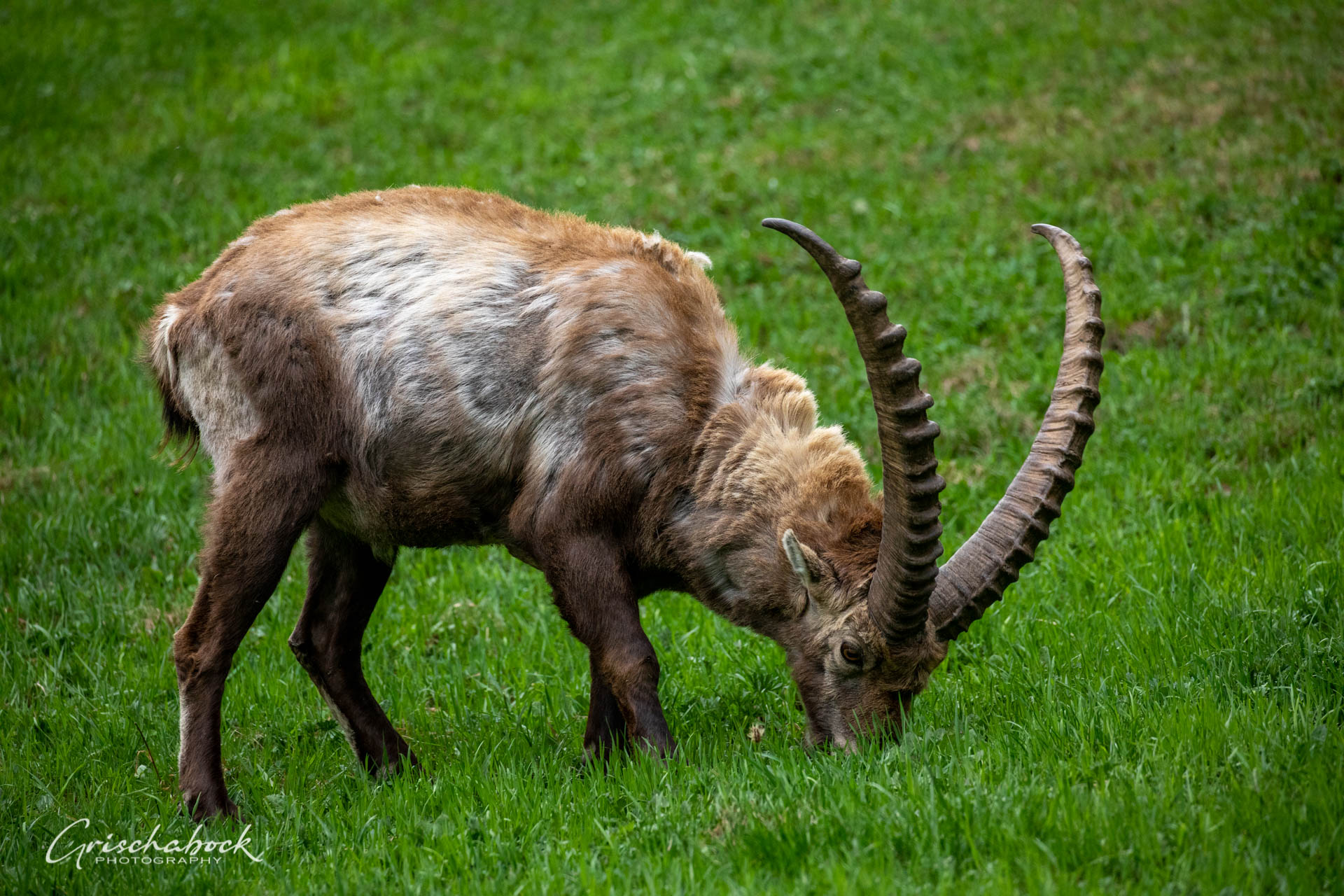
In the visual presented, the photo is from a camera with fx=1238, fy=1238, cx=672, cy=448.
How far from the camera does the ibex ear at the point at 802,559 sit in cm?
503

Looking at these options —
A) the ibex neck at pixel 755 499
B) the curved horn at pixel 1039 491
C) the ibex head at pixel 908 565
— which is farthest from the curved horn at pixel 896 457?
the ibex neck at pixel 755 499

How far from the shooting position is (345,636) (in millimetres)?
6078

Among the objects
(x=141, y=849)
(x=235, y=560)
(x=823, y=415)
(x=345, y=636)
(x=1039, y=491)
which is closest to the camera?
(x=141, y=849)

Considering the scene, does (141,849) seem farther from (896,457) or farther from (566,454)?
(896,457)

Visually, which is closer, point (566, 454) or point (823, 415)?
point (566, 454)

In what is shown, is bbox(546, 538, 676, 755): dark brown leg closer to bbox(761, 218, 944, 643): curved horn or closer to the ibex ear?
the ibex ear

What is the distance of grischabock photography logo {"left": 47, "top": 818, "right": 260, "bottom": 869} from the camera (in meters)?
4.64

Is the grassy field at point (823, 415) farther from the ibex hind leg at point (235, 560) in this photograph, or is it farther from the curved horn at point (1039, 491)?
the curved horn at point (1039, 491)

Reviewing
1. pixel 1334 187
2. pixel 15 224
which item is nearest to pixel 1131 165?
pixel 1334 187

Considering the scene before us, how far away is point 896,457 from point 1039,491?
2.34ft

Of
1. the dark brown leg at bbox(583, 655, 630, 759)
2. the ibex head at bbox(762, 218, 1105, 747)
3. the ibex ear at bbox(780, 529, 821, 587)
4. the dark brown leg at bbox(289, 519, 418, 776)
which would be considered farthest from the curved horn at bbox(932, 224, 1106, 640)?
the dark brown leg at bbox(289, 519, 418, 776)

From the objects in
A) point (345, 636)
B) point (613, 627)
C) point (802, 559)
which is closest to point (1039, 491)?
point (802, 559)

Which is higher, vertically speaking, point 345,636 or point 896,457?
point 896,457

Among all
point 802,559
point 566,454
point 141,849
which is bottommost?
point 141,849
